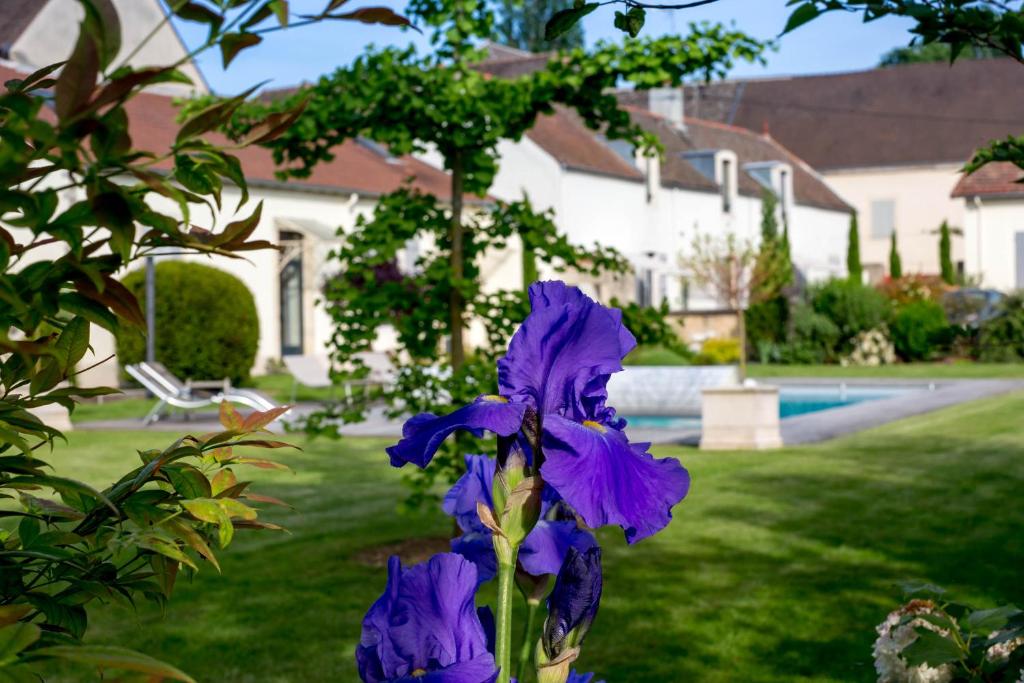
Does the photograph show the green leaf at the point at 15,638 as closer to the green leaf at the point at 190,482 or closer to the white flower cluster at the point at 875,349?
the green leaf at the point at 190,482

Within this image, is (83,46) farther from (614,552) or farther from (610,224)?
(610,224)

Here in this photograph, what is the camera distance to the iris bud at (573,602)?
1.19 m

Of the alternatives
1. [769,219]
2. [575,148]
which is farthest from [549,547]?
[769,219]

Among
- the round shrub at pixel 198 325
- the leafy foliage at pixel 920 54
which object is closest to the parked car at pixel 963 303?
the round shrub at pixel 198 325

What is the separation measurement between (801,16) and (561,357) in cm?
163

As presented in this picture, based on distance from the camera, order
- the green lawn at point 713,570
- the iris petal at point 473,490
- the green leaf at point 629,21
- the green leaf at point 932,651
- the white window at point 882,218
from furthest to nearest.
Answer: the white window at point 882,218 < the green lawn at point 713,570 < the green leaf at point 932,651 < the green leaf at point 629,21 < the iris petal at point 473,490

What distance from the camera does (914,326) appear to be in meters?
26.1

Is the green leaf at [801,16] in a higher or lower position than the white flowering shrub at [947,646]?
higher

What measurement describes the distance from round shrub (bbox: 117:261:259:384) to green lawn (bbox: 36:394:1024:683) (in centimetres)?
870

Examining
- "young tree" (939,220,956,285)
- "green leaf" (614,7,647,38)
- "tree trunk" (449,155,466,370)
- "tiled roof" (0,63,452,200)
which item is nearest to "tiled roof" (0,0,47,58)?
"tiled roof" (0,63,452,200)

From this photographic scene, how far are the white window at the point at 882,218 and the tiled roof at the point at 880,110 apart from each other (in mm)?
1475

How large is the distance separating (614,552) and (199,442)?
612 centimetres

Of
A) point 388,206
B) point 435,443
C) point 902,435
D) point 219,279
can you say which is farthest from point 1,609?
point 219,279

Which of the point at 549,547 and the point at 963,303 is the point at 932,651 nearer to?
the point at 549,547
